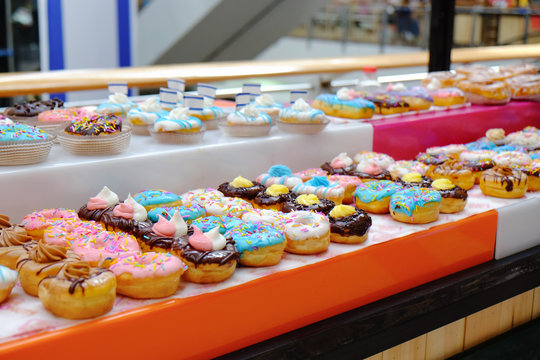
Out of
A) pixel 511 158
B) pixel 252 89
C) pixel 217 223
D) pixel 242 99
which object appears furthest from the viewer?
pixel 252 89

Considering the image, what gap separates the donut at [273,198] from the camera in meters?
1.95

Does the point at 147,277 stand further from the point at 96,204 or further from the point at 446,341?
the point at 446,341

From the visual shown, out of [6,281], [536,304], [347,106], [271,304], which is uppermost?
[347,106]

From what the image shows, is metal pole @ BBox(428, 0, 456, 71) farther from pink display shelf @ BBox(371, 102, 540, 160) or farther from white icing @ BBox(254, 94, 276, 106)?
white icing @ BBox(254, 94, 276, 106)

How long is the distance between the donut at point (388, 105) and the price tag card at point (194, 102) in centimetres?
90

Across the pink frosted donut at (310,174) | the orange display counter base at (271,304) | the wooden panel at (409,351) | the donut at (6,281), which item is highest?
the pink frosted donut at (310,174)

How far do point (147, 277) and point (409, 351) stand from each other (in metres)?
0.92

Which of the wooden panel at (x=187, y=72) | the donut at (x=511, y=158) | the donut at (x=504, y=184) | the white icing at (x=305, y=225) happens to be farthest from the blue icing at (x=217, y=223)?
the wooden panel at (x=187, y=72)

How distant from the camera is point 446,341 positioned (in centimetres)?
201

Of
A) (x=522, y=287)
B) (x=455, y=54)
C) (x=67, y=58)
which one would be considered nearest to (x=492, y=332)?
(x=522, y=287)

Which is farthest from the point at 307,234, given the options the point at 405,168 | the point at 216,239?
the point at 405,168

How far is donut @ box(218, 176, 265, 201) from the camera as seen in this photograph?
6.57 ft

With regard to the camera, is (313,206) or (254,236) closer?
(254,236)

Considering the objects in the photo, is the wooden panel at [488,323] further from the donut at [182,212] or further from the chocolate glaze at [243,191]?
the donut at [182,212]
